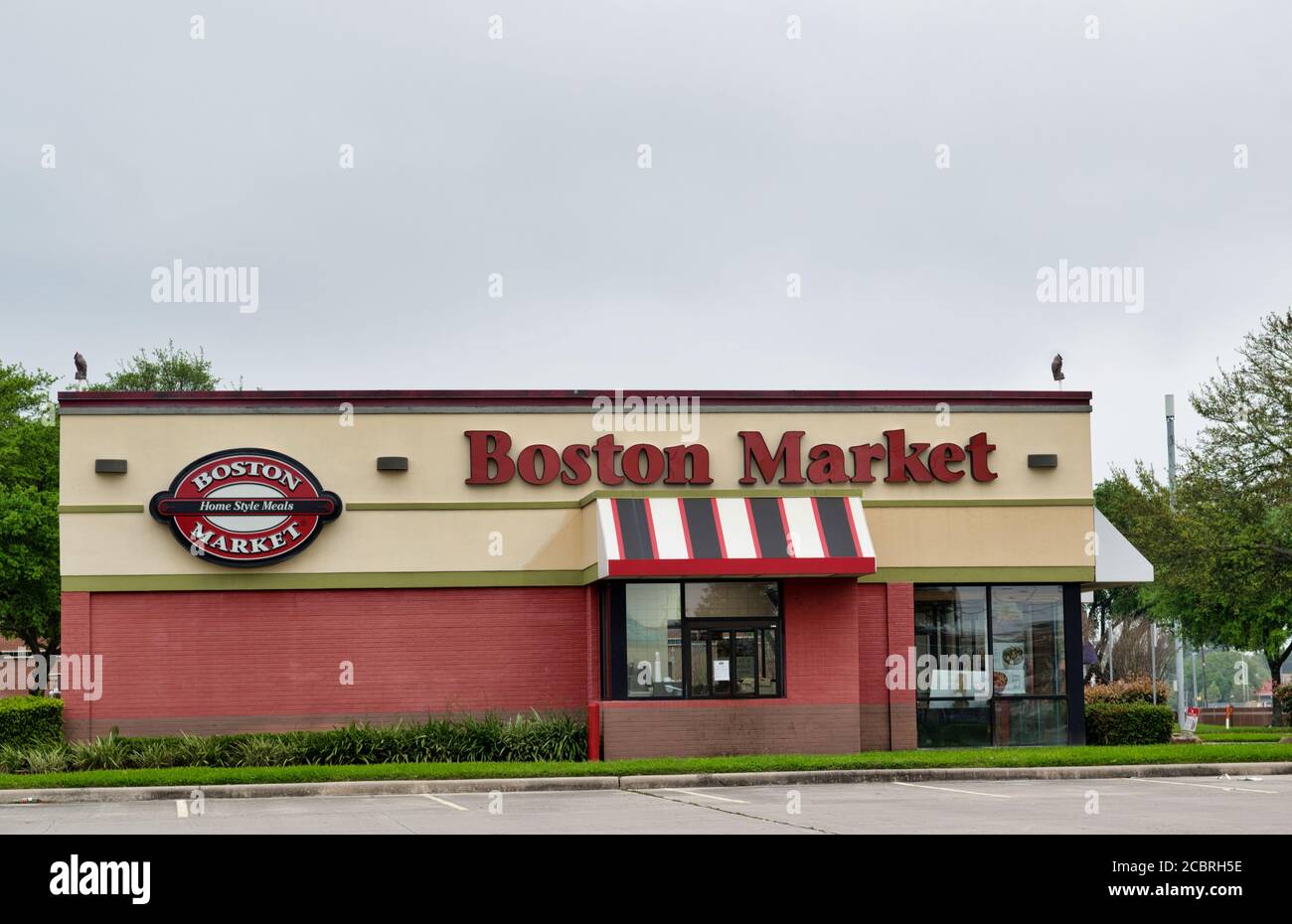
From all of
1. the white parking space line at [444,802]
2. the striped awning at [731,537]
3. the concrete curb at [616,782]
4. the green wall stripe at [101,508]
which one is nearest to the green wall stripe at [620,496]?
the green wall stripe at [101,508]

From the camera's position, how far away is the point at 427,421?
93.5ft

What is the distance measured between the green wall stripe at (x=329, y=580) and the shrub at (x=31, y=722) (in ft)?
6.85

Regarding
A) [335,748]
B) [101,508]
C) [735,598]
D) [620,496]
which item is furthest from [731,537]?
[101,508]

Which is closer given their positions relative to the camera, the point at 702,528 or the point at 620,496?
the point at 702,528

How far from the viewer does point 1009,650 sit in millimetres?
29078

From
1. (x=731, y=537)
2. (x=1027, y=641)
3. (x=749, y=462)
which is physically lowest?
(x=1027, y=641)

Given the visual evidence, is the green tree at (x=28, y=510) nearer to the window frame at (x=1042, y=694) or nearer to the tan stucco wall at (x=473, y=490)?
the tan stucco wall at (x=473, y=490)

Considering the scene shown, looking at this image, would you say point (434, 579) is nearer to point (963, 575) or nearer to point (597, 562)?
point (597, 562)

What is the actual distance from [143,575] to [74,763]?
140 inches

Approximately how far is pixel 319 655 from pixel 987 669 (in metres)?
12.1

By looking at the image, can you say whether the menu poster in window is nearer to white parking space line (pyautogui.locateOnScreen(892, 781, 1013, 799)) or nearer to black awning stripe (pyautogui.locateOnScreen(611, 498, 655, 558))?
white parking space line (pyautogui.locateOnScreen(892, 781, 1013, 799))
